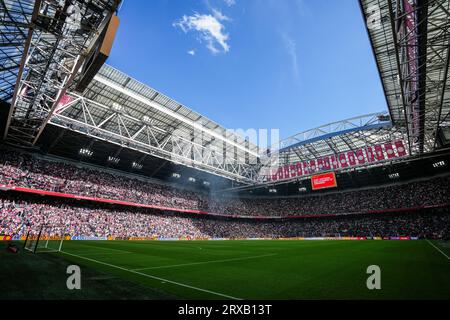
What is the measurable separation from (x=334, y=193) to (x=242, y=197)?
22.0 metres

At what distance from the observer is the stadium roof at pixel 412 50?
12.9 m

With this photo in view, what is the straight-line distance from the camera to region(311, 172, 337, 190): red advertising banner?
38.7 metres

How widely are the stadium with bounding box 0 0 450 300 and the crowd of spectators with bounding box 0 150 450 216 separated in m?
0.26

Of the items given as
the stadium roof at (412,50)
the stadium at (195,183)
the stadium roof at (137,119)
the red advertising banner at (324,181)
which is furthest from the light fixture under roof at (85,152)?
the red advertising banner at (324,181)

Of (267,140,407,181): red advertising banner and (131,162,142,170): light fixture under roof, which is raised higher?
(267,140,407,181): red advertising banner

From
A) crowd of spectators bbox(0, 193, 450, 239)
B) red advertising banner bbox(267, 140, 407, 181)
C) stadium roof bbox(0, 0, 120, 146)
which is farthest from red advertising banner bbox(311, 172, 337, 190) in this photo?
stadium roof bbox(0, 0, 120, 146)

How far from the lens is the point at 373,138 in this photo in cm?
3597

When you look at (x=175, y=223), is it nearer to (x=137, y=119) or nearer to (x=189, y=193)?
(x=189, y=193)

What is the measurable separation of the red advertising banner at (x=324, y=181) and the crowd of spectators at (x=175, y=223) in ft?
46.6

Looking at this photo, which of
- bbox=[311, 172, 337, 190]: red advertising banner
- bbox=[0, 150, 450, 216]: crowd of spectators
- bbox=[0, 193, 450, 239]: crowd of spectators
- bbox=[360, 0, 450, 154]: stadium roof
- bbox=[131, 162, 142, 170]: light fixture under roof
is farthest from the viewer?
bbox=[311, 172, 337, 190]: red advertising banner

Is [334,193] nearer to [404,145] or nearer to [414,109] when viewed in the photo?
[404,145]

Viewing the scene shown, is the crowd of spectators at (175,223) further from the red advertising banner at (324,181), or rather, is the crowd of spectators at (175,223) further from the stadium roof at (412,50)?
the stadium roof at (412,50)

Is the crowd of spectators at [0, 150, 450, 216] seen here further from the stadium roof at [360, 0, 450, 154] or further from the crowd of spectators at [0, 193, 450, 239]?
the stadium roof at [360, 0, 450, 154]
